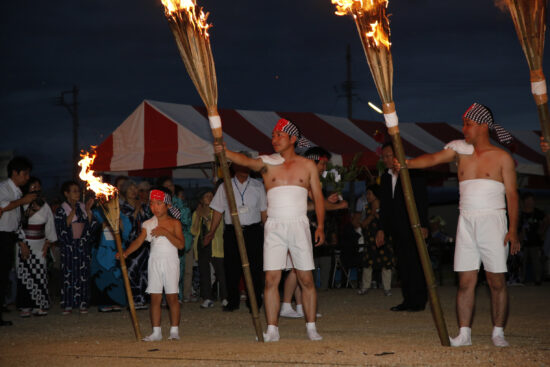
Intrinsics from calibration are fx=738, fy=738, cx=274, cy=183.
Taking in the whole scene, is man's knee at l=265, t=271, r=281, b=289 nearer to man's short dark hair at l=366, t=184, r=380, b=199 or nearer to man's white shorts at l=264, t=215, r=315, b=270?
man's white shorts at l=264, t=215, r=315, b=270

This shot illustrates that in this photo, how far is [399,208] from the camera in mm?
10047

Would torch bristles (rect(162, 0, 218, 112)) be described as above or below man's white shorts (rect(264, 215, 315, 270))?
above

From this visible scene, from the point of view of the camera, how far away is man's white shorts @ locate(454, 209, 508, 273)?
601 centimetres

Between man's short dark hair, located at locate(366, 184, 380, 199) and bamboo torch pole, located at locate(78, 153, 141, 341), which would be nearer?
bamboo torch pole, located at locate(78, 153, 141, 341)

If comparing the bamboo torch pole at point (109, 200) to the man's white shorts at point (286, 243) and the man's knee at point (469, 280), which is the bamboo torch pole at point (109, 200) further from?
the man's knee at point (469, 280)

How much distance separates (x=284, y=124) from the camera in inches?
275

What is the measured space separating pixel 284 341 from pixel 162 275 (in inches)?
56.6

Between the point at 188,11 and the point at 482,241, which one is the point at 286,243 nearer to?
the point at 482,241

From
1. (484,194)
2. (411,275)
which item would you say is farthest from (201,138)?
(484,194)

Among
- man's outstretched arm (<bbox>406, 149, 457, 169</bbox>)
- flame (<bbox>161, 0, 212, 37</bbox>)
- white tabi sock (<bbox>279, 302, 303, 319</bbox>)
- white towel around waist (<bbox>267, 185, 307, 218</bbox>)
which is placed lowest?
white tabi sock (<bbox>279, 302, 303, 319</bbox>)

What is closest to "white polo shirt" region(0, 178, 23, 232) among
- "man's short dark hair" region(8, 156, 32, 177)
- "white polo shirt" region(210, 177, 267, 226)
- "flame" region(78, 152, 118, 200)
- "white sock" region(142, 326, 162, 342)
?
"man's short dark hair" region(8, 156, 32, 177)

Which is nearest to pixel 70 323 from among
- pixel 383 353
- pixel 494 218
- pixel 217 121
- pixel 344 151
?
pixel 217 121

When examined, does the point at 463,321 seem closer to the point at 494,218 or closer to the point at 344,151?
the point at 494,218

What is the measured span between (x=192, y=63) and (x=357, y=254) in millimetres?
9232
